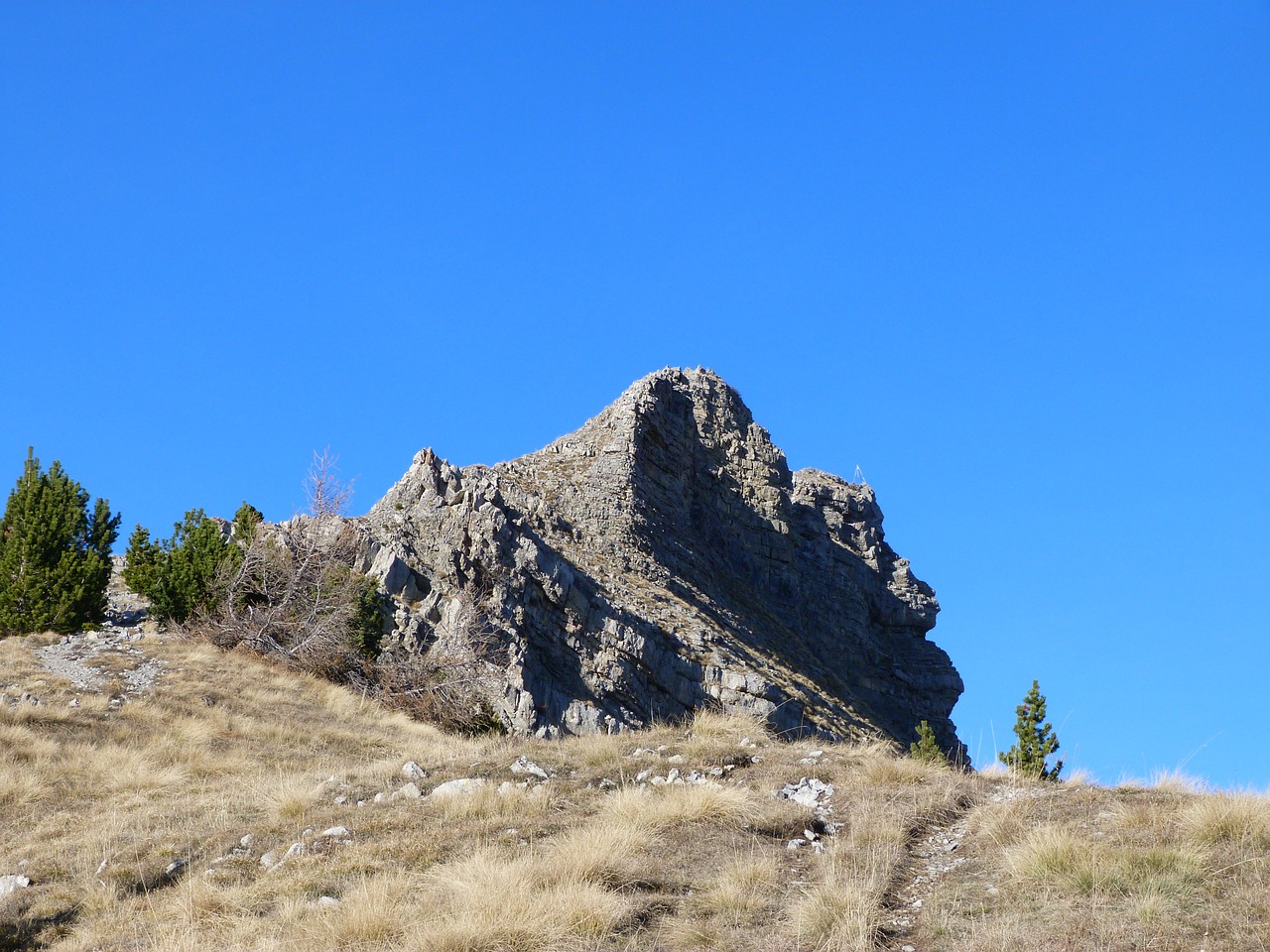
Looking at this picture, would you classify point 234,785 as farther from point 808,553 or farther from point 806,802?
point 808,553

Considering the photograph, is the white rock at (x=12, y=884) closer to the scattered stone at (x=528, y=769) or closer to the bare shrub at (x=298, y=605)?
the scattered stone at (x=528, y=769)

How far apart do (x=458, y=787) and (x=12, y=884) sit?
4865 millimetres

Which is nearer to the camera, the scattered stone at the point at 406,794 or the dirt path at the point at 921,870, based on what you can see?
the dirt path at the point at 921,870

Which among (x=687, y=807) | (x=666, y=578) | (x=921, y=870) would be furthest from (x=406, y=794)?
(x=666, y=578)

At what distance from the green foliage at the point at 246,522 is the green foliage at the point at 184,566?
41 cm

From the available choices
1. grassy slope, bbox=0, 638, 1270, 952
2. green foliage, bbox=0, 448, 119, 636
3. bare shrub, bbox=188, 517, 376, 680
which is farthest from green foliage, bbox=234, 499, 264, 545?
grassy slope, bbox=0, 638, 1270, 952

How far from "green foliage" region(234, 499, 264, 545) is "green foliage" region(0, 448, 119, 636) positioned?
3.30 m

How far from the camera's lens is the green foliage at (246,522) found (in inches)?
1212

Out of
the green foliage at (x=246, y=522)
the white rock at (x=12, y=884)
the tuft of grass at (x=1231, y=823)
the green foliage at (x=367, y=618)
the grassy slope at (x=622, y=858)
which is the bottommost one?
the white rock at (x=12, y=884)

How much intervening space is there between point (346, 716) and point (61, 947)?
14.2 m

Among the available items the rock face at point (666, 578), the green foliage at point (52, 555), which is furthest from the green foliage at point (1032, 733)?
the green foliage at point (52, 555)

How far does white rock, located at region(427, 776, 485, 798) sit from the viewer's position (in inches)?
514

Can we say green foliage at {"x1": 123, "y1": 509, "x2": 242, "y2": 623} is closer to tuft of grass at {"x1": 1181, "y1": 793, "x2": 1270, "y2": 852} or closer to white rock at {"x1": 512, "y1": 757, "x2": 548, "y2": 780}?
white rock at {"x1": 512, "y1": 757, "x2": 548, "y2": 780}

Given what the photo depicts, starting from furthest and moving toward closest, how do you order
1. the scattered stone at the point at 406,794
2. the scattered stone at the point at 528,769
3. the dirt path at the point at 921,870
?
1. the scattered stone at the point at 528,769
2. the scattered stone at the point at 406,794
3. the dirt path at the point at 921,870
